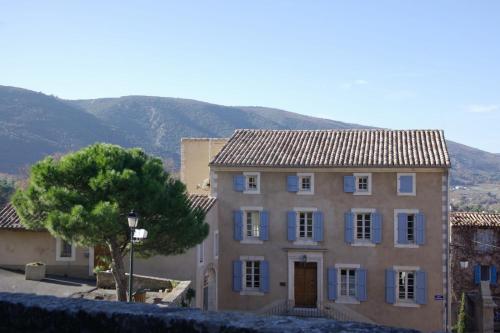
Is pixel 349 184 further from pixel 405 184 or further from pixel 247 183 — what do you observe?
pixel 247 183

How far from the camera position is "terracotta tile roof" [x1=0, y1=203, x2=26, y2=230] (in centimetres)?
2358

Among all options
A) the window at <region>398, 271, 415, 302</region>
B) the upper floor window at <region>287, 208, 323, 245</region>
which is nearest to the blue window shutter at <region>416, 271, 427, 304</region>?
the window at <region>398, 271, 415, 302</region>

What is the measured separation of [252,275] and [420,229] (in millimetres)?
8377

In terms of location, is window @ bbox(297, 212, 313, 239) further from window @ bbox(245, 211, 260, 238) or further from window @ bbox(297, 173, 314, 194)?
→ window @ bbox(245, 211, 260, 238)

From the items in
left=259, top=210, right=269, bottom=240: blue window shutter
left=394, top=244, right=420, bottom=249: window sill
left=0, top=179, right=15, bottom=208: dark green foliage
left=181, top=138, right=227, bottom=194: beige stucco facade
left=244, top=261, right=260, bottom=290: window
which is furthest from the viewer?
Result: left=0, top=179, right=15, bottom=208: dark green foliage

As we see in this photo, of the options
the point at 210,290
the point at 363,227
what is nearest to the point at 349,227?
the point at 363,227

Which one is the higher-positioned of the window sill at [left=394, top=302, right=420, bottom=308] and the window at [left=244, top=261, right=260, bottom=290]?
the window at [left=244, top=261, right=260, bottom=290]

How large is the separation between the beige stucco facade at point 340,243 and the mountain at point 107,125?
2853 inches

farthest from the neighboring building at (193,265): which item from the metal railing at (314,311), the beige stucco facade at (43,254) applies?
the metal railing at (314,311)

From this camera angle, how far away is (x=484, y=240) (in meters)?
35.2

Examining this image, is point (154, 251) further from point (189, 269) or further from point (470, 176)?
point (470, 176)

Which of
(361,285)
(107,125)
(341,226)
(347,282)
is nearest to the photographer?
(361,285)

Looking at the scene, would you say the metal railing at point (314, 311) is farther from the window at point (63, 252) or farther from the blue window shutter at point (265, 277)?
the window at point (63, 252)

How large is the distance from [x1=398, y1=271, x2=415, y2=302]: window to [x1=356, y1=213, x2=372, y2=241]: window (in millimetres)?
2312
